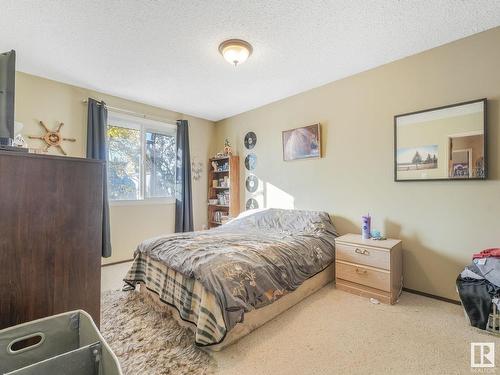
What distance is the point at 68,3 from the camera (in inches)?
72.1

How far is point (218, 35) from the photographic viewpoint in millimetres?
2195

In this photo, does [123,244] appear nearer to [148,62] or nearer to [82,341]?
[148,62]

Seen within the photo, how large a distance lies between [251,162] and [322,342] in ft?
9.81

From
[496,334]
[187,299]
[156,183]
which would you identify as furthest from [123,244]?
[496,334]

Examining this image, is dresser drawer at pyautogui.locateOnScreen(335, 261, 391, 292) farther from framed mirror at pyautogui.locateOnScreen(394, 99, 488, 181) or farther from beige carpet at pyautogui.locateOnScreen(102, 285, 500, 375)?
framed mirror at pyautogui.locateOnScreen(394, 99, 488, 181)

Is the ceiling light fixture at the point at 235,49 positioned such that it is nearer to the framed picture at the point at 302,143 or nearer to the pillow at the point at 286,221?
the framed picture at the point at 302,143

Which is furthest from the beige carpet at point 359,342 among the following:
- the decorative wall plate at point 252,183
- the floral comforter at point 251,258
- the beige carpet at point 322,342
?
the decorative wall plate at point 252,183

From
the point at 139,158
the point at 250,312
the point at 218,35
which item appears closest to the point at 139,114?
the point at 139,158

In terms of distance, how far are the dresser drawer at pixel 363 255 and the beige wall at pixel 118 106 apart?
2.88 metres

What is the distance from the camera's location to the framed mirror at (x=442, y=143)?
2.17m

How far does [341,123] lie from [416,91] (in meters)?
0.83

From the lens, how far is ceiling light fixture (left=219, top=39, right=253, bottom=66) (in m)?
2.25

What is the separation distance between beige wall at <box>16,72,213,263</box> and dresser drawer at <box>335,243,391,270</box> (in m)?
2.88
